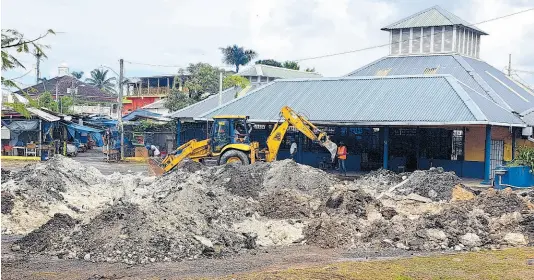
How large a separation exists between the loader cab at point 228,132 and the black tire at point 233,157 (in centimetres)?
66

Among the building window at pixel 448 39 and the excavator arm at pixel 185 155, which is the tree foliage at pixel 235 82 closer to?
the building window at pixel 448 39

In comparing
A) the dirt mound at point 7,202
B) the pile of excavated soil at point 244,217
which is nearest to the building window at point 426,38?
the pile of excavated soil at point 244,217

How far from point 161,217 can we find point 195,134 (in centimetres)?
2413

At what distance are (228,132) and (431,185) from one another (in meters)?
9.14

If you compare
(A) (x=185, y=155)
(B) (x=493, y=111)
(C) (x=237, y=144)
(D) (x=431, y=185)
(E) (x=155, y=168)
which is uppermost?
(B) (x=493, y=111)

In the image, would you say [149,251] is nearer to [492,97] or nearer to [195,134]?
[492,97]

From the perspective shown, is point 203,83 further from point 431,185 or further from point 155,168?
point 431,185

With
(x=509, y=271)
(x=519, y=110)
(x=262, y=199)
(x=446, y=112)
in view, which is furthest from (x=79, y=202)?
(x=519, y=110)

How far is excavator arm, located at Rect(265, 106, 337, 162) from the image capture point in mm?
25500

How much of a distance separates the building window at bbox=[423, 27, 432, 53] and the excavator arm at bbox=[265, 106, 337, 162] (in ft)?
60.6

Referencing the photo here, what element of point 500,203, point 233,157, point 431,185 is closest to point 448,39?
point 233,157

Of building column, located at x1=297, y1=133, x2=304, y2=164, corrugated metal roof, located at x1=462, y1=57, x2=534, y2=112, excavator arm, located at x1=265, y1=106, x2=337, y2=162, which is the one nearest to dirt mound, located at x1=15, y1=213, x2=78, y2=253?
excavator arm, located at x1=265, y1=106, x2=337, y2=162

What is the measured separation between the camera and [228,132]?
25828mm

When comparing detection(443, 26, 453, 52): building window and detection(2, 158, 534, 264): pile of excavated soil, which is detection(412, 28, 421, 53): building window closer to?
detection(443, 26, 453, 52): building window
